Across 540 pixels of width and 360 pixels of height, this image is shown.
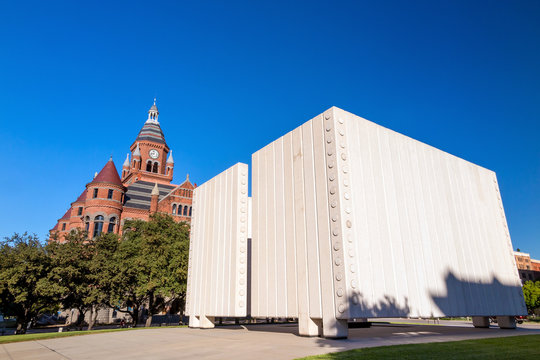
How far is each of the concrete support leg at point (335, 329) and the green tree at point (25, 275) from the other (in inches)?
907

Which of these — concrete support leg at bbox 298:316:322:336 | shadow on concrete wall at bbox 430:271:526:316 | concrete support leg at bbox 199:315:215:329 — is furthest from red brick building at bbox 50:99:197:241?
shadow on concrete wall at bbox 430:271:526:316

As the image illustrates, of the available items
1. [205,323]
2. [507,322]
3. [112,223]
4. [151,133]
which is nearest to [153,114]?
[151,133]

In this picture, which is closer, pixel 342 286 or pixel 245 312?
pixel 342 286

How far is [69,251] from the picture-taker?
98.0 ft

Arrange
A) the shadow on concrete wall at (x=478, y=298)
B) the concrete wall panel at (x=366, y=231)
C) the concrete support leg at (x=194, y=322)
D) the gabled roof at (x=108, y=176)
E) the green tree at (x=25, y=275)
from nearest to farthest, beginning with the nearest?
the concrete wall panel at (x=366, y=231) → the shadow on concrete wall at (x=478, y=298) → the concrete support leg at (x=194, y=322) → the green tree at (x=25, y=275) → the gabled roof at (x=108, y=176)

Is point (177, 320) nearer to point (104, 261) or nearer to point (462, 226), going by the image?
point (104, 261)

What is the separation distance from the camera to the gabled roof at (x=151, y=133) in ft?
263

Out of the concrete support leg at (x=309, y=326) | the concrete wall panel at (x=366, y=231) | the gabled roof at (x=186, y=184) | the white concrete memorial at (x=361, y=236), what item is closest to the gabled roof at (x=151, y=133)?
the gabled roof at (x=186, y=184)

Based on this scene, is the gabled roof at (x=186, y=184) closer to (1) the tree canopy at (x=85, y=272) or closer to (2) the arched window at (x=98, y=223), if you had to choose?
(2) the arched window at (x=98, y=223)

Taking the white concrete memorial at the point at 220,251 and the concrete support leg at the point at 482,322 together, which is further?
the concrete support leg at the point at 482,322

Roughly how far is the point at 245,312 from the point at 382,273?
863cm

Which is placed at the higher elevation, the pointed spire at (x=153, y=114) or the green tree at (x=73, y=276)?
the pointed spire at (x=153, y=114)

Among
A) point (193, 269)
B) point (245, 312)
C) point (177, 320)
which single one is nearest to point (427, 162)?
point (245, 312)

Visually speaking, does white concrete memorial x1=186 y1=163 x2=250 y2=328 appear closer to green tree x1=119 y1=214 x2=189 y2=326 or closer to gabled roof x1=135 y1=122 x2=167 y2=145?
green tree x1=119 y1=214 x2=189 y2=326
